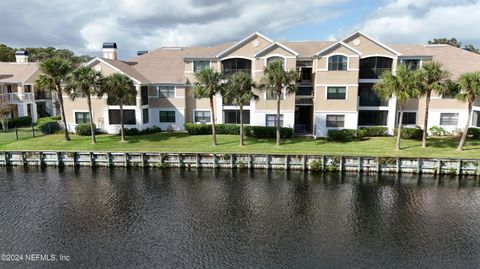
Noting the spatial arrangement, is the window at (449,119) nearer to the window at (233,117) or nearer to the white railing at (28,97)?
the window at (233,117)

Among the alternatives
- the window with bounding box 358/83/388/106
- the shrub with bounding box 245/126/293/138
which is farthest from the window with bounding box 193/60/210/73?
the window with bounding box 358/83/388/106

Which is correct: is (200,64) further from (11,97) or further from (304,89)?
(11,97)

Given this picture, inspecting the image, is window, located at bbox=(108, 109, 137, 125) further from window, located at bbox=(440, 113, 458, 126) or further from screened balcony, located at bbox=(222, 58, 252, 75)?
window, located at bbox=(440, 113, 458, 126)

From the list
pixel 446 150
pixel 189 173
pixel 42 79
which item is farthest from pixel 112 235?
pixel 446 150

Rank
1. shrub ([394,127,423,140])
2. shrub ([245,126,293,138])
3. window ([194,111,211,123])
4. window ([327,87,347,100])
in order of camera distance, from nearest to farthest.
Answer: shrub ([394,127,423,140]) → window ([327,87,347,100]) → shrub ([245,126,293,138]) → window ([194,111,211,123])

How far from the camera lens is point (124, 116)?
155 feet

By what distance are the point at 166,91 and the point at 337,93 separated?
73.4 ft

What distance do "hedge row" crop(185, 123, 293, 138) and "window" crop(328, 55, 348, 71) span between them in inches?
349

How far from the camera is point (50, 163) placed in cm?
3544

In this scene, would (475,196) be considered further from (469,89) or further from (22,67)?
(22,67)

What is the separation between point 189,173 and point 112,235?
1325cm

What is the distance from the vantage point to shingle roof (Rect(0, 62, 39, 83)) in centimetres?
5853

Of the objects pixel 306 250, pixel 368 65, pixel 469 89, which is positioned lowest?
pixel 306 250

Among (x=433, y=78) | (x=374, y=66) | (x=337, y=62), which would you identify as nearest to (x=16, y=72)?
(x=337, y=62)
